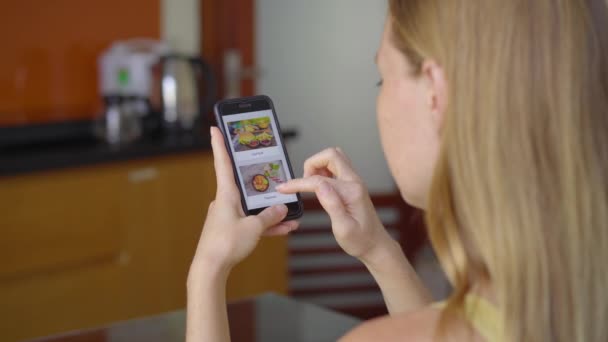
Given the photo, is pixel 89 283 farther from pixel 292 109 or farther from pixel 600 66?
pixel 600 66

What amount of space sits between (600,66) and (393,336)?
0.33 meters

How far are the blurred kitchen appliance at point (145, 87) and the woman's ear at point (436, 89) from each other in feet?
7.09

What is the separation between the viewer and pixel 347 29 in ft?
12.2

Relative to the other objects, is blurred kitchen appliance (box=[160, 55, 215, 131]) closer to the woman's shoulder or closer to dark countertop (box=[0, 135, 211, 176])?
dark countertop (box=[0, 135, 211, 176])

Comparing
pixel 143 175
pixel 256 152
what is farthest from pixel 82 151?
pixel 256 152

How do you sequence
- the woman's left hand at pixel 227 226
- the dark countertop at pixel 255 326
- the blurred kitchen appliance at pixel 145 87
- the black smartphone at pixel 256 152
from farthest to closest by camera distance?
the blurred kitchen appliance at pixel 145 87
the dark countertop at pixel 255 326
the black smartphone at pixel 256 152
the woman's left hand at pixel 227 226

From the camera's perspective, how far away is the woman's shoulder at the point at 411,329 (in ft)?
3.03

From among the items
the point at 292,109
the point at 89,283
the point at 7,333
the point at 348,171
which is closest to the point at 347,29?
the point at 292,109

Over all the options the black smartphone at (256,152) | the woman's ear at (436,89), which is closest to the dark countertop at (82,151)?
the black smartphone at (256,152)

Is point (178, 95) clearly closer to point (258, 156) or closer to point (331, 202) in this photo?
point (258, 156)

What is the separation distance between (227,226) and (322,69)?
8.58 feet

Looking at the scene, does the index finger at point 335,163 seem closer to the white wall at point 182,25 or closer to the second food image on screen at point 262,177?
the second food image on screen at point 262,177

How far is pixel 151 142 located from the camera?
9.71 feet

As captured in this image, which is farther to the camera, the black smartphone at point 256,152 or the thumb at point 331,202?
the black smartphone at point 256,152
